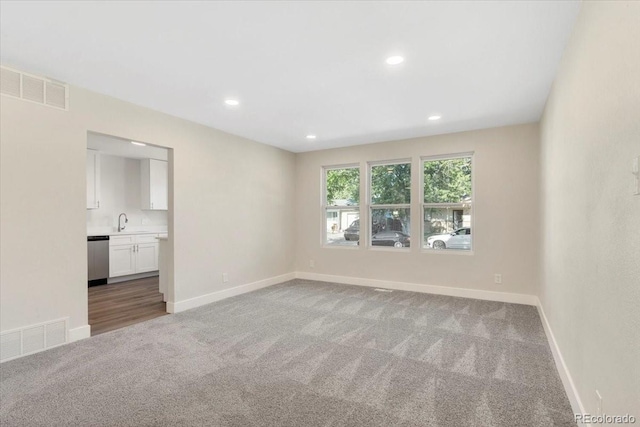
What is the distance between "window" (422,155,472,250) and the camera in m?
4.85

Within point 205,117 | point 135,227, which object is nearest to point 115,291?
point 135,227

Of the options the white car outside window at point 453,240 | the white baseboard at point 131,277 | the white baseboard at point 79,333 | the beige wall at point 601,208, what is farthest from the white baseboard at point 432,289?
the white baseboard at point 79,333

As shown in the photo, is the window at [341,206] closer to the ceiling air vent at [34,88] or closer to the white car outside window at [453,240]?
the white car outside window at [453,240]

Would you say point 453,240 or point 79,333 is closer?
point 79,333

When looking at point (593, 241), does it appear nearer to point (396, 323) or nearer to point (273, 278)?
point (396, 323)

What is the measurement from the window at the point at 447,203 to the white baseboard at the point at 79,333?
4445 millimetres

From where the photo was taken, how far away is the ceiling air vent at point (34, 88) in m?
2.70

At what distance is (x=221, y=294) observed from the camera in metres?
4.66

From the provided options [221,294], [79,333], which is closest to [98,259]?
[221,294]

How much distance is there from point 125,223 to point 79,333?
13.6 ft

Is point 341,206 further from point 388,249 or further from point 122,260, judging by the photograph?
point 122,260

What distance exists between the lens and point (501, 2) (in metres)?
1.90

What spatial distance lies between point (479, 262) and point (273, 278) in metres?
3.33

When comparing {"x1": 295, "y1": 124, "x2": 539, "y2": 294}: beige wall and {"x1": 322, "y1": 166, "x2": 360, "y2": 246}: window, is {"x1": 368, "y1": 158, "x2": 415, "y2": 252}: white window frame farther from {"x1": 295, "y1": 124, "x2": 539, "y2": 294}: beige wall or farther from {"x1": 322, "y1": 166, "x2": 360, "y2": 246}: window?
{"x1": 322, "y1": 166, "x2": 360, "y2": 246}: window
